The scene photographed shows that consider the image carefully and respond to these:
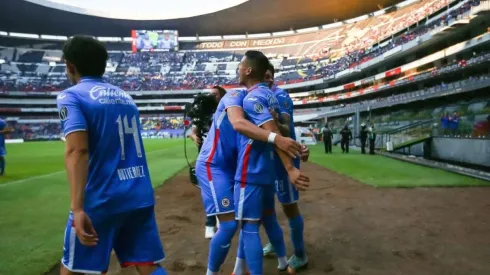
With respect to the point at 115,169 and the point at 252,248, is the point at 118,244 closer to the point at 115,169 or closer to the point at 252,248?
the point at 115,169

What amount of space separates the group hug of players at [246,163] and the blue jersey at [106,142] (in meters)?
0.92

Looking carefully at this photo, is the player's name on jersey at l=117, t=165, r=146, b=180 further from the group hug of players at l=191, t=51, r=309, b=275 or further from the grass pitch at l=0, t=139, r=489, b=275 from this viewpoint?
the grass pitch at l=0, t=139, r=489, b=275

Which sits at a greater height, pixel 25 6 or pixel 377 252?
pixel 25 6

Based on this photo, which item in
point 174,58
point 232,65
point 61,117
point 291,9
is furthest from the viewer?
point 174,58

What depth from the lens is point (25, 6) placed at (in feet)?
224

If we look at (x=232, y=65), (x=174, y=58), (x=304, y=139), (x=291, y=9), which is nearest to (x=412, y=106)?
(x=304, y=139)

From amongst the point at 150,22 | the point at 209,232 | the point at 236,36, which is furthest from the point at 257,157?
the point at 236,36

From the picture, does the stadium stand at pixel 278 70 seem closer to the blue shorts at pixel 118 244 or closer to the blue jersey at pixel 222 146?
the blue jersey at pixel 222 146

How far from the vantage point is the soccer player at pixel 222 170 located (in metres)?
3.19

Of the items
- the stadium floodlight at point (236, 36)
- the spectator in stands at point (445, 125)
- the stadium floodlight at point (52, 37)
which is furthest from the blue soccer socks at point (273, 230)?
the stadium floodlight at point (52, 37)

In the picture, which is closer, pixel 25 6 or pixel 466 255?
pixel 466 255

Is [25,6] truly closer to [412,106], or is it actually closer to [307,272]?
[412,106]

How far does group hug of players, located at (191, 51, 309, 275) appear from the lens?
298 centimetres

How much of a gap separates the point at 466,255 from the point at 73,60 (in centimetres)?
454
